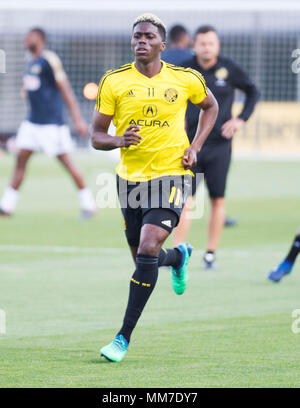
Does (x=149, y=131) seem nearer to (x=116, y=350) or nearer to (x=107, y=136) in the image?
(x=107, y=136)

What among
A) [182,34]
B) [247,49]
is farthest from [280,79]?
[182,34]

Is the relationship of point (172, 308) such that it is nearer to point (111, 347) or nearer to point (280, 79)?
point (111, 347)

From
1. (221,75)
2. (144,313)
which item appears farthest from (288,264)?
(221,75)

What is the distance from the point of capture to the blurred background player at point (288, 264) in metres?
9.30

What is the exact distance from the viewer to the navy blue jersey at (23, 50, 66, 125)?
→ 1477 centimetres

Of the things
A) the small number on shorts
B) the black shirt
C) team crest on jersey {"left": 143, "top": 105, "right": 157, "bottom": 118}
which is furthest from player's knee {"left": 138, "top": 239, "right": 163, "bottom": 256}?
the black shirt

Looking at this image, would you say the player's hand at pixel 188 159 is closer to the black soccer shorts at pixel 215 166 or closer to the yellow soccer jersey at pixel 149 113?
the yellow soccer jersey at pixel 149 113

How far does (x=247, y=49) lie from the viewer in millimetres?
31078

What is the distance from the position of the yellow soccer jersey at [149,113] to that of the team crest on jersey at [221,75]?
3.43 metres

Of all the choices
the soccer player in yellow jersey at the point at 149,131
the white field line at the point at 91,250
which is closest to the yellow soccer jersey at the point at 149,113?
the soccer player in yellow jersey at the point at 149,131

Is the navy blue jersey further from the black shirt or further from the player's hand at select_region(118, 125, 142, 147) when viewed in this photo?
the player's hand at select_region(118, 125, 142, 147)

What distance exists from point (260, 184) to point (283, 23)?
10.2m

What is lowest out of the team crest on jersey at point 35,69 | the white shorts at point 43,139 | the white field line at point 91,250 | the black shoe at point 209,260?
the white field line at point 91,250

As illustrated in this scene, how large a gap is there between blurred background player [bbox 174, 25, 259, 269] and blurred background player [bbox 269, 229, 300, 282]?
107 centimetres
